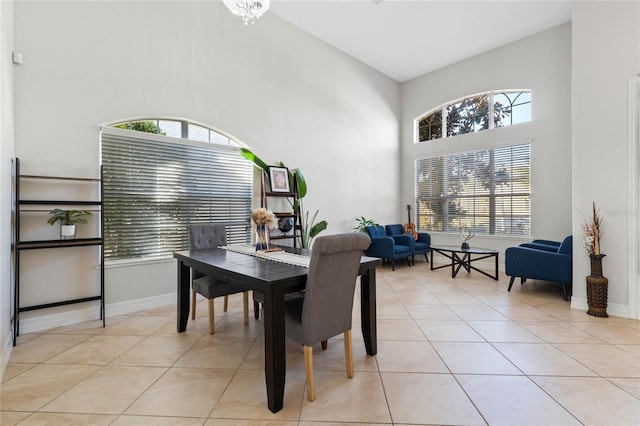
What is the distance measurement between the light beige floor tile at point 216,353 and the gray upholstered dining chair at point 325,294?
70 cm

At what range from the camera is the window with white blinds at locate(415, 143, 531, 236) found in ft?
18.0

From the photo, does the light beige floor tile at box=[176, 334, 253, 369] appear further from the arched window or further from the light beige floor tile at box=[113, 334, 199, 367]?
the arched window

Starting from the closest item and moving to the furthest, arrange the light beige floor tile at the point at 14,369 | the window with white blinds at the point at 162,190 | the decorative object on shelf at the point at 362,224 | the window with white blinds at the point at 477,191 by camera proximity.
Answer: the light beige floor tile at the point at 14,369
the window with white blinds at the point at 162,190
the window with white blinds at the point at 477,191
the decorative object on shelf at the point at 362,224

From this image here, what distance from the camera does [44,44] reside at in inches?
113

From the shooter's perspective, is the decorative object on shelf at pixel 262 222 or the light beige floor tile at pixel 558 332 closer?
the light beige floor tile at pixel 558 332

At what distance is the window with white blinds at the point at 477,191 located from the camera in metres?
5.50

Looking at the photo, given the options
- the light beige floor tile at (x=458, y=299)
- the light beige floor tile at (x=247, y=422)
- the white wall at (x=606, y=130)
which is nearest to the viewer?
the light beige floor tile at (x=247, y=422)

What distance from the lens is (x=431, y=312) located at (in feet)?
11.1

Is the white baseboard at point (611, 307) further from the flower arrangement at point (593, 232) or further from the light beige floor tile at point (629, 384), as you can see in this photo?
the light beige floor tile at point (629, 384)

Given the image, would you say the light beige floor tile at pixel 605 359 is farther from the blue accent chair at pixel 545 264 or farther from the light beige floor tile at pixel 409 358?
the blue accent chair at pixel 545 264

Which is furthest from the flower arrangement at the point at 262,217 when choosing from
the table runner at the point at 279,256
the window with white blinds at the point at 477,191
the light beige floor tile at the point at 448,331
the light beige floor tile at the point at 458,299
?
the window with white blinds at the point at 477,191

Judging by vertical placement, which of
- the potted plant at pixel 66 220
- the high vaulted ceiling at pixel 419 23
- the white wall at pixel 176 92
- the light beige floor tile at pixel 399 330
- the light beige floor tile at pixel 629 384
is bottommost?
the light beige floor tile at pixel 399 330

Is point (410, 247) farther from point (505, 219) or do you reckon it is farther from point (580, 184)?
point (580, 184)

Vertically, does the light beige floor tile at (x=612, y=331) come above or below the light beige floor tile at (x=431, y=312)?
above
